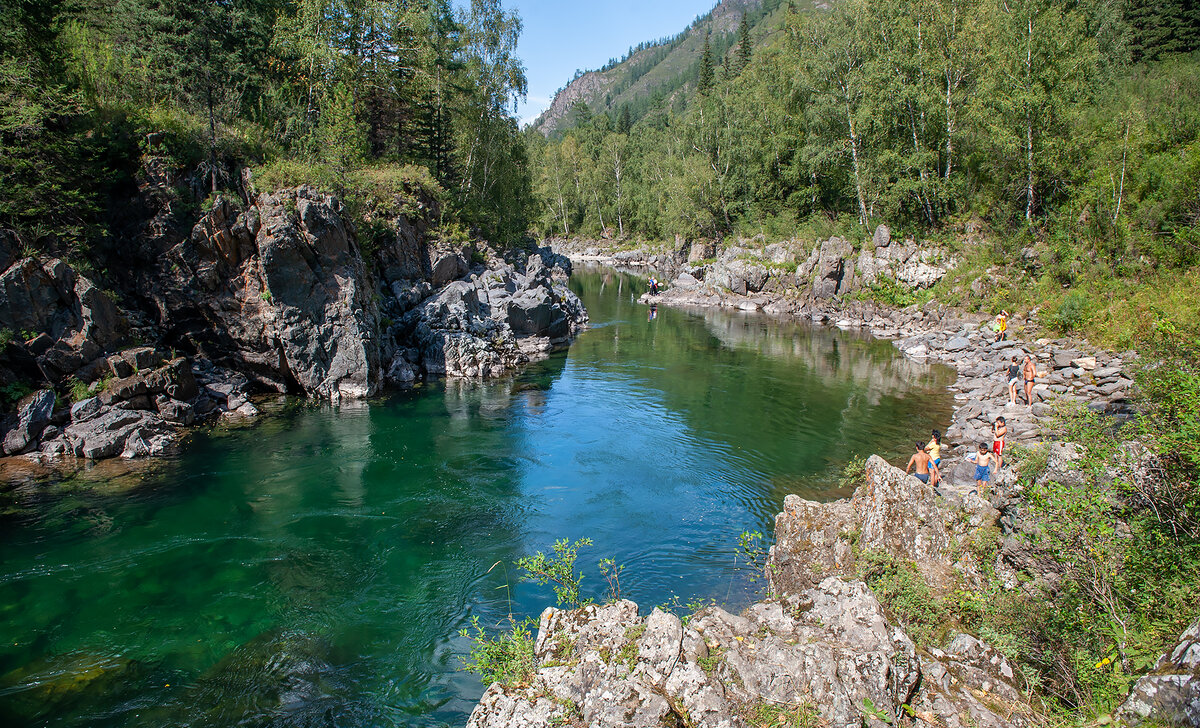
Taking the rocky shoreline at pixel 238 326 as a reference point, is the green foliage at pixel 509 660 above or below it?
below

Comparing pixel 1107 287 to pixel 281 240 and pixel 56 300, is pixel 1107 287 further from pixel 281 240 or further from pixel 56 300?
pixel 56 300

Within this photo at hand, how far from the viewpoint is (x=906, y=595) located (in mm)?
8938

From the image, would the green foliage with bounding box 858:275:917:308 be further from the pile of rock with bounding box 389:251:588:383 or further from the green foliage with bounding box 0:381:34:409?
the green foliage with bounding box 0:381:34:409

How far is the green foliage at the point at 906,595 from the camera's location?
8461 millimetres

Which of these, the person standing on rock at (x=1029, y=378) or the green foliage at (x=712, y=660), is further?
the person standing on rock at (x=1029, y=378)

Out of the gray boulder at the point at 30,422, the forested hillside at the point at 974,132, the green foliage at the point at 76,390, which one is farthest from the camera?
the forested hillside at the point at 974,132

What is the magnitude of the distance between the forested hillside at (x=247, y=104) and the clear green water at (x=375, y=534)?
12.0m

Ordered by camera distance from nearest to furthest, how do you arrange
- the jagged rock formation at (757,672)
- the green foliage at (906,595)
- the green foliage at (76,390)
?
the jagged rock formation at (757,672)
the green foliage at (906,595)
the green foliage at (76,390)

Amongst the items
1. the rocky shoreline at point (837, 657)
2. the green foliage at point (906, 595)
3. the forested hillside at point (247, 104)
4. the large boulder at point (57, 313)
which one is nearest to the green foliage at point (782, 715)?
the rocky shoreline at point (837, 657)

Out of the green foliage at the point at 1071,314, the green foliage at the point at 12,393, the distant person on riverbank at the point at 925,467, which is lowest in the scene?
the distant person on riverbank at the point at 925,467

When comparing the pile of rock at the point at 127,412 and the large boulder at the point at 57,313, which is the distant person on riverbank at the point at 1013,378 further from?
the large boulder at the point at 57,313

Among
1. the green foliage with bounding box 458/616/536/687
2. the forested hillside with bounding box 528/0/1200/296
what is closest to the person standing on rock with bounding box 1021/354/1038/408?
the forested hillside with bounding box 528/0/1200/296

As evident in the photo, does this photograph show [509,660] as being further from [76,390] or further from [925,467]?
[76,390]

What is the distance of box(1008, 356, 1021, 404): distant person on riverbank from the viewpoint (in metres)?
22.5
